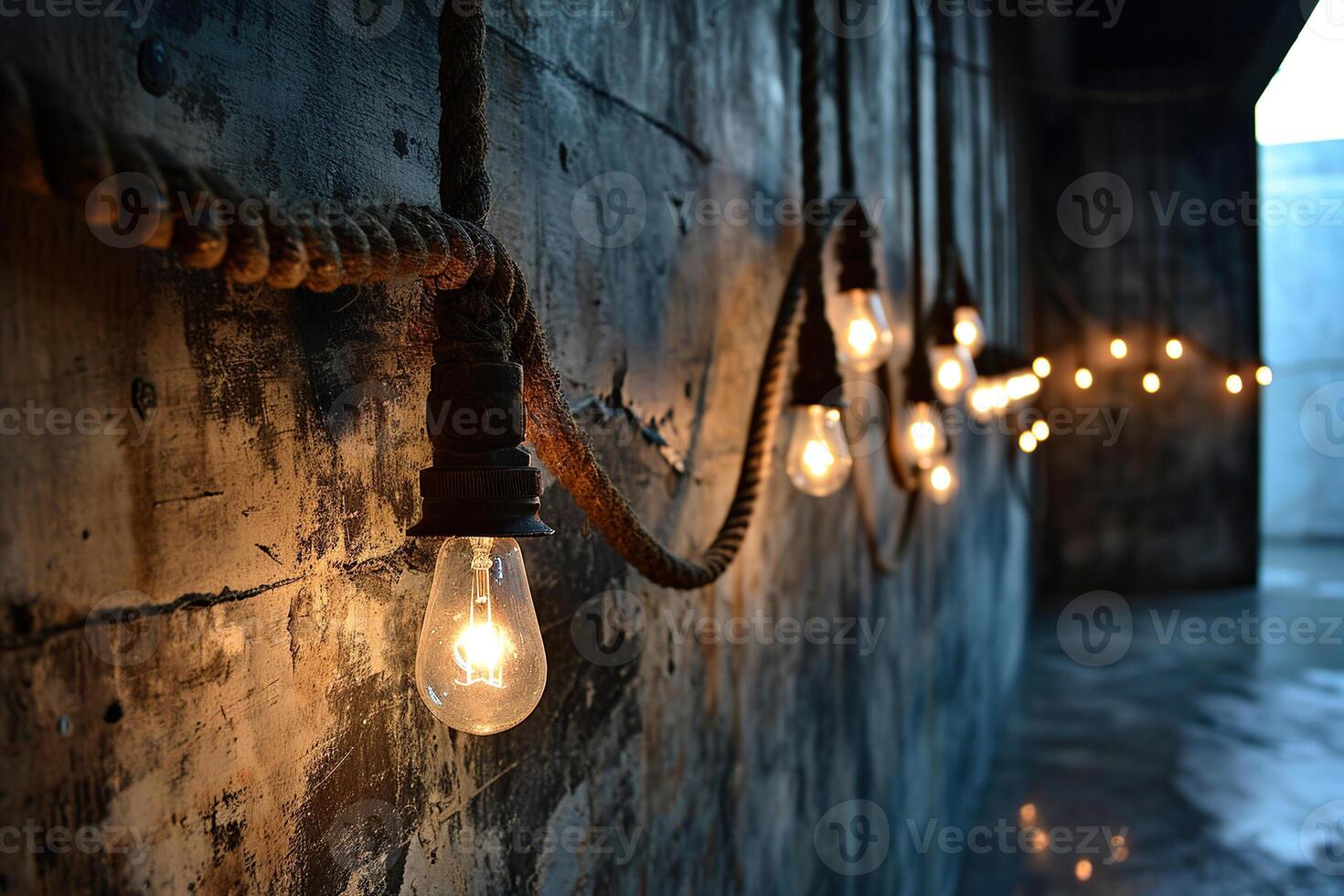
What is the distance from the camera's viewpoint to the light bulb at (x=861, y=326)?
278cm

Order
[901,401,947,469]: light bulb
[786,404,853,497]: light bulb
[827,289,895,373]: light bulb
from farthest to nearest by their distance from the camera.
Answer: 1. [901,401,947,469]: light bulb
2. [827,289,895,373]: light bulb
3. [786,404,853,497]: light bulb

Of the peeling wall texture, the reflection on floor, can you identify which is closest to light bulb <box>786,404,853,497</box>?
the peeling wall texture

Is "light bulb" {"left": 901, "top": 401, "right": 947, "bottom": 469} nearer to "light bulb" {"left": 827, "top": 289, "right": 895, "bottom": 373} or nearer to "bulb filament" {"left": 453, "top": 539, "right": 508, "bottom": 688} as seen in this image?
"light bulb" {"left": 827, "top": 289, "right": 895, "bottom": 373}

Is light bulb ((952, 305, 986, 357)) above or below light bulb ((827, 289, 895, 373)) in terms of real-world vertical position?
above

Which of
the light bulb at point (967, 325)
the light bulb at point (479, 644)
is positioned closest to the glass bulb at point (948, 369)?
the light bulb at point (967, 325)

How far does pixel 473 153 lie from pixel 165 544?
0.48 m

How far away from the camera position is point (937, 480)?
16.1ft

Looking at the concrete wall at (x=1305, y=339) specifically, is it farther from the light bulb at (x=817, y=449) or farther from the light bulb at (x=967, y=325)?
the light bulb at (x=817, y=449)

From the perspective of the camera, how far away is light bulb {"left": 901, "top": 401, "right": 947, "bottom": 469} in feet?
13.8

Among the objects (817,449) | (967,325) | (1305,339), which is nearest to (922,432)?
(967,325)

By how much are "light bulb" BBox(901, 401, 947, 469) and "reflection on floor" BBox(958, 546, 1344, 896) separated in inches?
89.6

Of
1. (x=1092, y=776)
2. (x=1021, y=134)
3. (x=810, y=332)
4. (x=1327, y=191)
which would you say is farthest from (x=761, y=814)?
(x=1327, y=191)

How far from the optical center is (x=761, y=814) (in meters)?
2.59

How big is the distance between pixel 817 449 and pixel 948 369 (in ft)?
8.36
